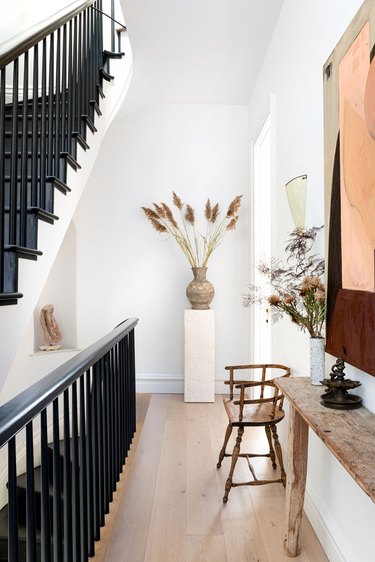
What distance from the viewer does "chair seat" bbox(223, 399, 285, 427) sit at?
2672 mm

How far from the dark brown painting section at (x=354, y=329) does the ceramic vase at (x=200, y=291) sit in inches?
109

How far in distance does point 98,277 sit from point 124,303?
0.39 metres

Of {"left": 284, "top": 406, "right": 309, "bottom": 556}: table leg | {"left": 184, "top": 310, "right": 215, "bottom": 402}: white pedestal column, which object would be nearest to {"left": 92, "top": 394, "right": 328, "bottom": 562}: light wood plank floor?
{"left": 284, "top": 406, "right": 309, "bottom": 556}: table leg

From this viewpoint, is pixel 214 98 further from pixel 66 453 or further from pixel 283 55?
pixel 66 453

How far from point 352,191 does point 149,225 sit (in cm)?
354

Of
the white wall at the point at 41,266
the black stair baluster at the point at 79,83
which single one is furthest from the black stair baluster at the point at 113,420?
the black stair baluster at the point at 79,83

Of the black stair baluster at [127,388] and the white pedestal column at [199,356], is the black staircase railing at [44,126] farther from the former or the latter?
the white pedestal column at [199,356]

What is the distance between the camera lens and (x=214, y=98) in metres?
5.00

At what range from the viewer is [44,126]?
7.54 feet

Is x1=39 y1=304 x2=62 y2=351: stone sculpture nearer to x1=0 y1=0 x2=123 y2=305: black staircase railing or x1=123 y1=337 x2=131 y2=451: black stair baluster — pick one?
x1=123 y1=337 x2=131 y2=451: black stair baluster

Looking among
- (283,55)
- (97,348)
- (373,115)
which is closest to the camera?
(373,115)

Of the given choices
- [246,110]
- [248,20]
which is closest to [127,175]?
[246,110]

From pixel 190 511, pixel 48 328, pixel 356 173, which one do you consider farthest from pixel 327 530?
pixel 48 328

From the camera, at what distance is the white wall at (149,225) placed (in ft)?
16.9
